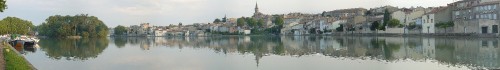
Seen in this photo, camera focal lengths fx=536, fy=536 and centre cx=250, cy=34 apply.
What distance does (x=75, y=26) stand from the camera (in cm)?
11038

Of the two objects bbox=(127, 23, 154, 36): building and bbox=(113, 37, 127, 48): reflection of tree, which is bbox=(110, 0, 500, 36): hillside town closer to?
bbox=(113, 37, 127, 48): reflection of tree

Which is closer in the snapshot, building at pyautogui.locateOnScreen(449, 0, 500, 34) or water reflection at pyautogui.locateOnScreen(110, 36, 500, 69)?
water reflection at pyautogui.locateOnScreen(110, 36, 500, 69)

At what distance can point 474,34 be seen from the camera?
180ft

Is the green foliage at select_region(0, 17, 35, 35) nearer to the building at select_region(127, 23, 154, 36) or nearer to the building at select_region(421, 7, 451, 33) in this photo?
the building at select_region(421, 7, 451, 33)

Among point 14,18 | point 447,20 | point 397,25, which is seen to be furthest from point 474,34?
point 14,18

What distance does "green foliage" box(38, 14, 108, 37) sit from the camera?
10756cm

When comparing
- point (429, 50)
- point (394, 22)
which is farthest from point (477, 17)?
point (429, 50)

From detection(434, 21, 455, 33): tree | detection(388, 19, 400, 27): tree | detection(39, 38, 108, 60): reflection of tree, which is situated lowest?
detection(39, 38, 108, 60): reflection of tree

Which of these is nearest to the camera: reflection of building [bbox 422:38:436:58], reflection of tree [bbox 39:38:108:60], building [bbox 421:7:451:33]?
reflection of building [bbox 422:38:436:58]

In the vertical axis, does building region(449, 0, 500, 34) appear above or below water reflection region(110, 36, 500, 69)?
above

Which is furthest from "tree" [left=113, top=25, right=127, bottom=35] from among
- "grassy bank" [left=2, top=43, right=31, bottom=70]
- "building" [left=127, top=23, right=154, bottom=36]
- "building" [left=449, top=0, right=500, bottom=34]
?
"grassy bank" [left=2, top=43, right=31, bottom=70]

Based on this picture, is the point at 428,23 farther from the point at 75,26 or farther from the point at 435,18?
the point at 75,26

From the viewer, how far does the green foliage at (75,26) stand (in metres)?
108

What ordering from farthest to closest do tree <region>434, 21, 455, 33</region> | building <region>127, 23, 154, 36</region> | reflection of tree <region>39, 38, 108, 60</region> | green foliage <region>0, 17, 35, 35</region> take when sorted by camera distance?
building <region>127, 23, 154, 36</region>
green foliage <region>0, 17, 35, 35</region>
tree <region>434, 21, 455, 33</region>
reflection of tree <region>39, 38, 108, 60</region>
